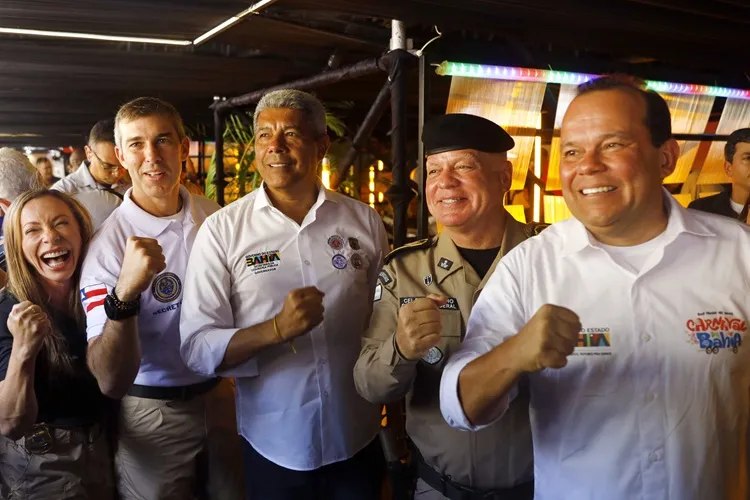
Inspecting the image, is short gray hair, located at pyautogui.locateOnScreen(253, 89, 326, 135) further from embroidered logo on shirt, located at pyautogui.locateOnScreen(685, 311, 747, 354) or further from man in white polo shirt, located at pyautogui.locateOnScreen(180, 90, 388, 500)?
embroidered logo on shirt, located at pyautogui.locateOnScreen(685, 311, 747, 354)

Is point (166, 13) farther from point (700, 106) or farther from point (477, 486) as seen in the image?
point (700, 106)

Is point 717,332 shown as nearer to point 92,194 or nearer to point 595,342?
point 595,342

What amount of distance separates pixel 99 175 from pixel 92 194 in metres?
0.22

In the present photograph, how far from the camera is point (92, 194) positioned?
12.2 ft

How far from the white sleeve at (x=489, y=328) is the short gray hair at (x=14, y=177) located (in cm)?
265

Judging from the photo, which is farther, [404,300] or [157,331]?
[157,331]

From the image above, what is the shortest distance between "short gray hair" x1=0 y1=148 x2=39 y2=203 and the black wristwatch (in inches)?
62.9

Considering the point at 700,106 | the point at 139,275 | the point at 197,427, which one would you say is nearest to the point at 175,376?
the point at 197,427

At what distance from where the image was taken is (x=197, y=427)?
2.36 metres

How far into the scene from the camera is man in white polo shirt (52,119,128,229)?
12.2 feet

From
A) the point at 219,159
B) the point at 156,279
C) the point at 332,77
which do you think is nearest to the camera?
the point at 156,279

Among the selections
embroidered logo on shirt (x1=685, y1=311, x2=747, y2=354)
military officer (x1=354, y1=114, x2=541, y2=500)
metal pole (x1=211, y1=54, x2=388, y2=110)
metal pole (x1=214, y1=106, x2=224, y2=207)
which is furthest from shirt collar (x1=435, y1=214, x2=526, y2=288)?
metal pole (x1=214, y1=106, x2=224, y2=207)

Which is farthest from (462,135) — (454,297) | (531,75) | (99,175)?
(99,175)

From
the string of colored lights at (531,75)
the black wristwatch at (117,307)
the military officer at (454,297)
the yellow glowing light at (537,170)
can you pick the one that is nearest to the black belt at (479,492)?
the military officer at (454,297)
